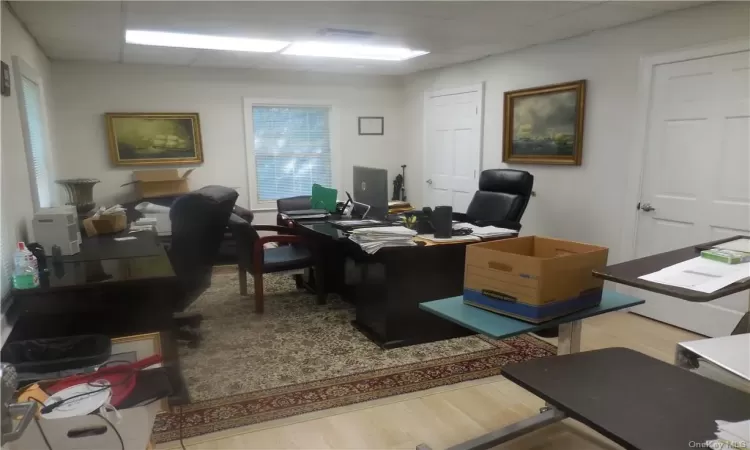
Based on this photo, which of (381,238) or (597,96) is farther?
(597,96)

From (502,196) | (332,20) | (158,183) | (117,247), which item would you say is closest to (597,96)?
(502,196)

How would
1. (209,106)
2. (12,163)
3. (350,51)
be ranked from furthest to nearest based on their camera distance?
(209,106) < (350,51) < (12,163)

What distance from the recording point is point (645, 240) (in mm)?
3738

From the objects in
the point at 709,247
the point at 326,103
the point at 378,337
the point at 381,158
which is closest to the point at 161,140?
the point at 326,103

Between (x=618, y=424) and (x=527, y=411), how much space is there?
1388 mm

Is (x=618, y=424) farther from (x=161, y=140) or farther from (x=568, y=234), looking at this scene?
(x=161, y=140)

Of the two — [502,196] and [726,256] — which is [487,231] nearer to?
[502,196]

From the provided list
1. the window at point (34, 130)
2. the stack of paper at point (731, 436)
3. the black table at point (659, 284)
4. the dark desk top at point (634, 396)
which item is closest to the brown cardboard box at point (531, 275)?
the black table at point (659, 284)

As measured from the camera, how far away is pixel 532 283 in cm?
155

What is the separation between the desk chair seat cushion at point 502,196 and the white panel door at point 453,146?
1044 mm

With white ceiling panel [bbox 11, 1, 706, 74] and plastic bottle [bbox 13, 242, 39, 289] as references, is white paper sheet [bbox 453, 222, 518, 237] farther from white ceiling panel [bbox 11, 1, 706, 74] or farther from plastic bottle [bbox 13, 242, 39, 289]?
plastic bottle [bbox 13, 242, 39, 289]

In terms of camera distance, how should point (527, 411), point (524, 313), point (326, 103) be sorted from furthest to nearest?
point (326, 103), point (527, 411), point (524, 313)

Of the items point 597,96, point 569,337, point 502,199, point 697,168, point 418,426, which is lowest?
point 418,426

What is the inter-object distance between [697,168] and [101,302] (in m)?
3.91
